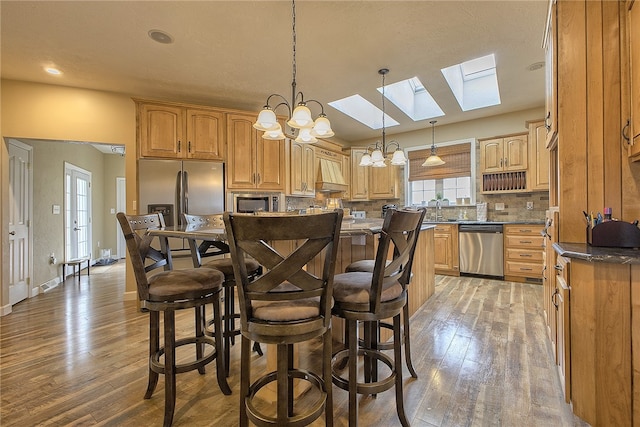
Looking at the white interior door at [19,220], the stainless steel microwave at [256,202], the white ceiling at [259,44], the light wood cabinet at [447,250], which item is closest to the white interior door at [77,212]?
the white interior door at [19,220]

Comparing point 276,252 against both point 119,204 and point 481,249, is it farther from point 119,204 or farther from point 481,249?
point 119,204

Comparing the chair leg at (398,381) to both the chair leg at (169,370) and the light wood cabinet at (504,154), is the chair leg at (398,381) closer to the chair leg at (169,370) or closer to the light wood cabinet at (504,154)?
the chair leg at (169,370)

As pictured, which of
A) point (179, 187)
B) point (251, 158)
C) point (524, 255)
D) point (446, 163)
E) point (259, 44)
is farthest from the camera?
point (446, 163)

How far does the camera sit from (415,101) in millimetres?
4742

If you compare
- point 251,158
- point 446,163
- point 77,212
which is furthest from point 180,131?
point 446,163

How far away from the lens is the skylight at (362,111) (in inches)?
176

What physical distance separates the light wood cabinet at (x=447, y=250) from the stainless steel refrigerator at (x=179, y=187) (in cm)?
348

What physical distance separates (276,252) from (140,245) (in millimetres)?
1034

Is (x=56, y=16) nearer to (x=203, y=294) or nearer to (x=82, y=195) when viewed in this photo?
(x=203, y=294)

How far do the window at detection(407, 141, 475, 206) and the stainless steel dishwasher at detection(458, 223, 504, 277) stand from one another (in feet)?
2.97

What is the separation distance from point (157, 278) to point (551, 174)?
9.79 feet

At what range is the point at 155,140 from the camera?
3.48m

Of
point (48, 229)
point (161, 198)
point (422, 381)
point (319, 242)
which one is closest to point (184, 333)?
point (161, 198)

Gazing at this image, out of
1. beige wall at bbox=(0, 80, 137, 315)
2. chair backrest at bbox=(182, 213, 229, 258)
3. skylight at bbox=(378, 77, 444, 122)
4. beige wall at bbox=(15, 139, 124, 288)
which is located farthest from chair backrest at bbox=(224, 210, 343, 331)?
beige wall at bbox=(15, 139, 124, 288)
